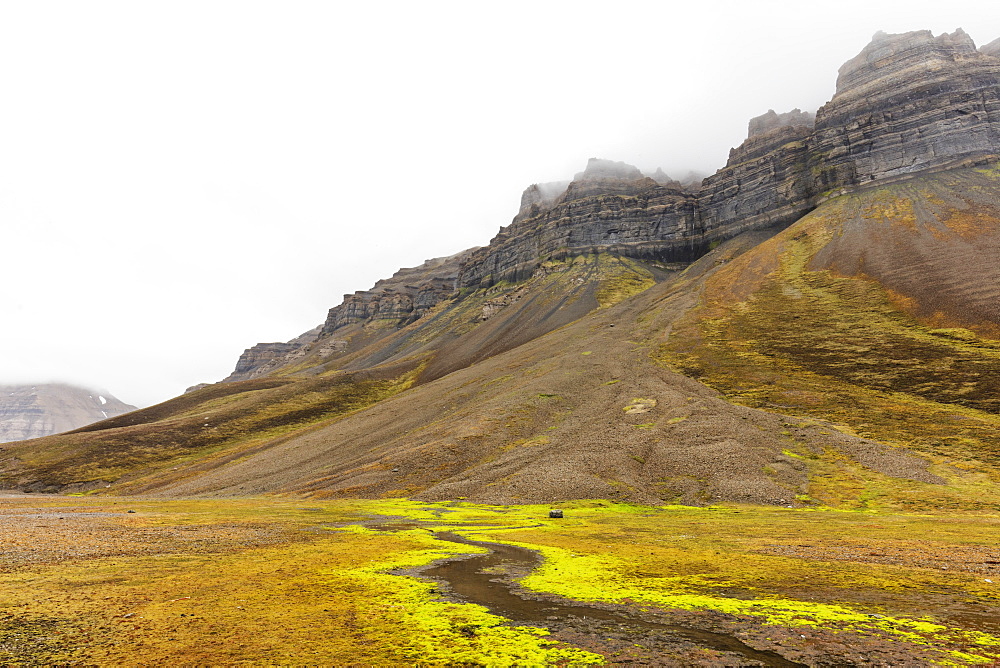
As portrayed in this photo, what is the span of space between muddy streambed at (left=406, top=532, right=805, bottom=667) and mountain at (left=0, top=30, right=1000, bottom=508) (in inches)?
1552

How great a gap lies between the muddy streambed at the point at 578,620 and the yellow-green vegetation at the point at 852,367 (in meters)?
44.9

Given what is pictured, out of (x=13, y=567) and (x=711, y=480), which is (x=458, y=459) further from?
(x=13, y=567)

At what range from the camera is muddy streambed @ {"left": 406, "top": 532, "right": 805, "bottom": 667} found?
1341cm

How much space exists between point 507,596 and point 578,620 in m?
3.91

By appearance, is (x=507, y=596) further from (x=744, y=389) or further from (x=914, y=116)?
(x=914, y=116)

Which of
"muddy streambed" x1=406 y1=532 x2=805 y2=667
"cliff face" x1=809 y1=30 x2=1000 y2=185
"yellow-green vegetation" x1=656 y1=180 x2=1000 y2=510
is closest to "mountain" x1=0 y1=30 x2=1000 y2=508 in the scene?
"yellow-green vegetation" x1=656 y1=180 x2=1000 y2=510

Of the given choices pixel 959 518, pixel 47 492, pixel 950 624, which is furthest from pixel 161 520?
pixel 47 492

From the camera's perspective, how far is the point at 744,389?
85750mm

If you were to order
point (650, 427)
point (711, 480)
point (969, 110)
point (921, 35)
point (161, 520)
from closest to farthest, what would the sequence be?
point (161, 520) → point (711, 480) → point (650, 427) → point (969, 110) → point (921, 35)

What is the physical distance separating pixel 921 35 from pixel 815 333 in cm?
18712

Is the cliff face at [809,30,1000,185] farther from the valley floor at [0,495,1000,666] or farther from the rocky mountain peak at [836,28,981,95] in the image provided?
the valley floor at [0,495,1000,666]

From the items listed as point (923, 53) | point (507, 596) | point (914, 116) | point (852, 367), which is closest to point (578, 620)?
point (507, 596)

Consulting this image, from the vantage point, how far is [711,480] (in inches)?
2265

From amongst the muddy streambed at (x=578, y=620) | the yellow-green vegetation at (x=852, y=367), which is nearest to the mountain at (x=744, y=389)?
the yellow-green vegetation at (x=852, y=367)
